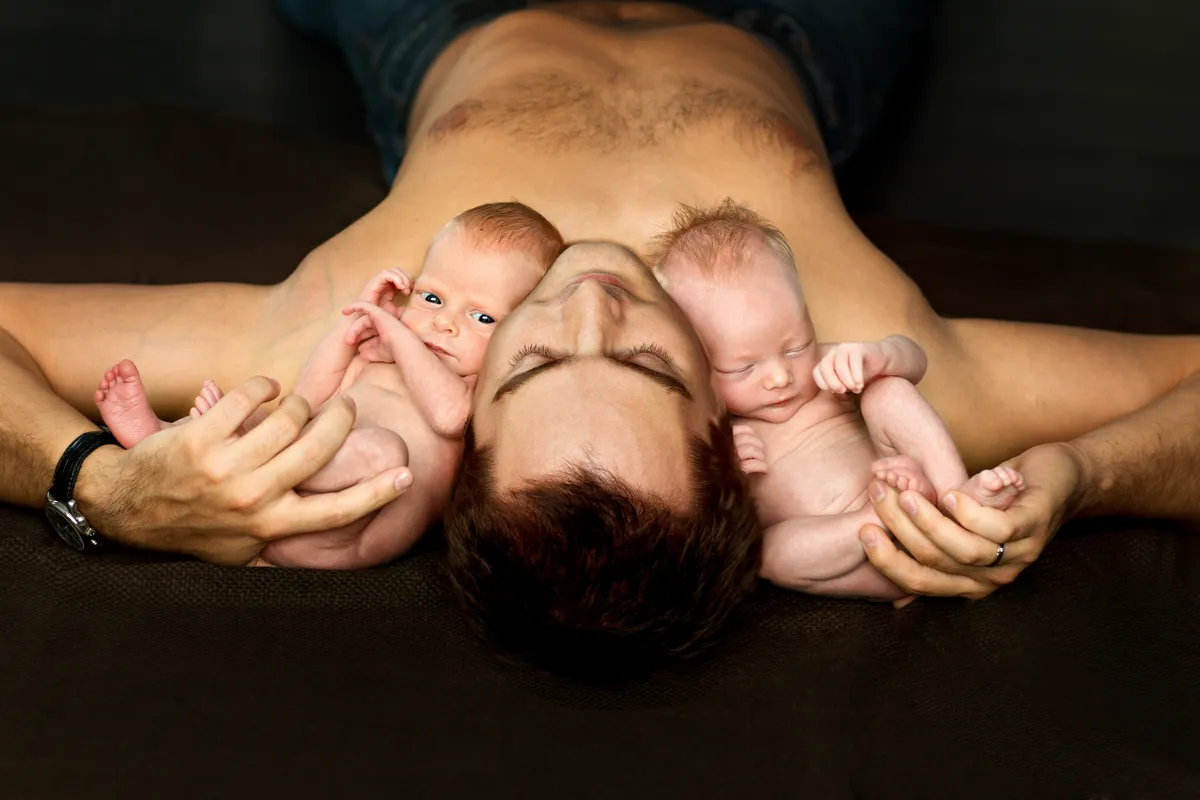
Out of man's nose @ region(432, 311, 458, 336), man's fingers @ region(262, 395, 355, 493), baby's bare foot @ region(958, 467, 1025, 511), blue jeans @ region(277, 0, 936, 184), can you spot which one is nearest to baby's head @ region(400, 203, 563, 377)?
man's nose @ region(432, 311, 458, 336)

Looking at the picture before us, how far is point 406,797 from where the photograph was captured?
1.18 m

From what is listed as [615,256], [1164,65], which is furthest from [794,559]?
[1164,65]

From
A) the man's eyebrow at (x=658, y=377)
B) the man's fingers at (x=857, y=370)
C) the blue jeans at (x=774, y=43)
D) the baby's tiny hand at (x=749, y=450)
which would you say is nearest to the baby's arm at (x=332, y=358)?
the man's eyebrow at (x=658, y=377)

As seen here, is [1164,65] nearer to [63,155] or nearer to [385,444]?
[385,444]

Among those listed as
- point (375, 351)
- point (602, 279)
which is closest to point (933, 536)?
point (602, 279)

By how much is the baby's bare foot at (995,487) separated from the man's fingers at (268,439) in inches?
27.8

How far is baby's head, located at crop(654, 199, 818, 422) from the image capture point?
1431 millimetres

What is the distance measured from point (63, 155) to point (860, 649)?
1.70m

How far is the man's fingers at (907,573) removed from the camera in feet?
4.24

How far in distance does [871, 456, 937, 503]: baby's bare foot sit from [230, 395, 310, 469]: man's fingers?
2.06 ft

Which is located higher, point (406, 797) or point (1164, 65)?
point (1164, 65)

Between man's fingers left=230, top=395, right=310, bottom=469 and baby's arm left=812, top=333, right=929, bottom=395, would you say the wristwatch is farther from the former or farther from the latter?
baby's arm left=812, top=333, right=929, bottom=395

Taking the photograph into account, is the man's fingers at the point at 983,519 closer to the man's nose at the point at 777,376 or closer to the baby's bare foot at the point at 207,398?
the man's nose at the point at 777,376

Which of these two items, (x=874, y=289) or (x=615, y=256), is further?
(x=874, y=289)
